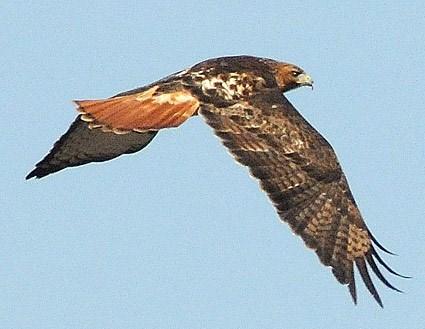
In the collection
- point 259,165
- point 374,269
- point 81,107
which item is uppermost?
point 81,107

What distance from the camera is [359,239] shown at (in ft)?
37.5

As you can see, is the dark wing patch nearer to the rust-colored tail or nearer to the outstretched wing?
the outstretched wing

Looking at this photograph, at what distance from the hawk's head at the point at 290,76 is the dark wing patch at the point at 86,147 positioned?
41.8 inches

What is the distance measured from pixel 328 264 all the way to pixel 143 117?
1664mm

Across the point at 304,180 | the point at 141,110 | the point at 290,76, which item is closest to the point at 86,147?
the point at 141,110

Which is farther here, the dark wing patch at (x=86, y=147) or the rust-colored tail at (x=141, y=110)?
the dark wing patch at (x=86, y=147)

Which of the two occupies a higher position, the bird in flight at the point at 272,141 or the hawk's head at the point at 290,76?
the hawk's head at the point at 290,76

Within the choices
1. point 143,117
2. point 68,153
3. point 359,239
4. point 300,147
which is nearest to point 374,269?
point 359,239

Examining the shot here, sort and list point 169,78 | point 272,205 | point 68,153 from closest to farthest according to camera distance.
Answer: point 272,205
point 169,78
point 68,153

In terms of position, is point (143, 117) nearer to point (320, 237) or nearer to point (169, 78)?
point (169, 78)

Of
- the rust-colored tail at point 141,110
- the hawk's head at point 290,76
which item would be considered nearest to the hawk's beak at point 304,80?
the hawk's head at point 290,76

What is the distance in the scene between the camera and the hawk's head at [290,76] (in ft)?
42.0

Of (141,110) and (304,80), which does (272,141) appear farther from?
(304,80)

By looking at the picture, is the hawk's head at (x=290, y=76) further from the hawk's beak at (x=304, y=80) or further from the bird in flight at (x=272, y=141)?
the bird in flight at (x=272, y=141)
